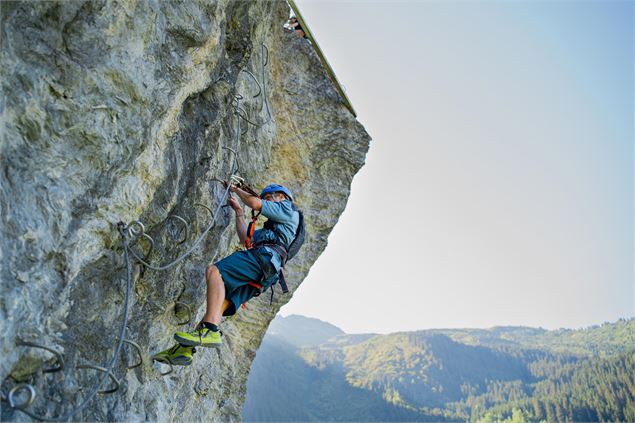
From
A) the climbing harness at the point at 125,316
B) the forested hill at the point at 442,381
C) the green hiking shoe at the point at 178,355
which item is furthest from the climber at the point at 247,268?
the forested hill at the point at 442,381

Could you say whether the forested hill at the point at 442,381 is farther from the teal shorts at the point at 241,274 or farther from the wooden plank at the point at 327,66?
the teal shorts at the point at 241,274

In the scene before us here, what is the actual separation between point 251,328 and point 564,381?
14507 centimetres

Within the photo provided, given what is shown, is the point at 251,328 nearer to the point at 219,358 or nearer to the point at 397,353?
the point at 219,358

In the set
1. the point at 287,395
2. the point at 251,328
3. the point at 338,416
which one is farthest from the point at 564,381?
the point at 251,328

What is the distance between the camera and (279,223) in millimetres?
5402

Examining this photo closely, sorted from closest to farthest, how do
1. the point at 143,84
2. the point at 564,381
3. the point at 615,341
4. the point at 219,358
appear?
the point at 143,84 < the point at 219,358 < the point at 564,381 < the point at 615,341

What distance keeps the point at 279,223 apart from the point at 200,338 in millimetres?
1637

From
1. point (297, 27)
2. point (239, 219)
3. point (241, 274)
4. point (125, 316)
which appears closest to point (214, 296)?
point (241, 274)

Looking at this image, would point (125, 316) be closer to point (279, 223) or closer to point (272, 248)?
point (272, 248)

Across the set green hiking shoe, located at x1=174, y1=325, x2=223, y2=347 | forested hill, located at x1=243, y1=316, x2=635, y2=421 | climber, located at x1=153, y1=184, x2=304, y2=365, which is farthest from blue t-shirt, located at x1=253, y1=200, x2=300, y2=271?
forested hill, located at x1=243, y1=316, x2=635, y2=421

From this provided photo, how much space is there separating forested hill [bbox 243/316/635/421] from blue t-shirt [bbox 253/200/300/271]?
102000 millimetres

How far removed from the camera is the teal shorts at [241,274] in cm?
488

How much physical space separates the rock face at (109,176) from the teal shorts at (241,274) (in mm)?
432

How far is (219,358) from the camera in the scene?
906 centimetres
